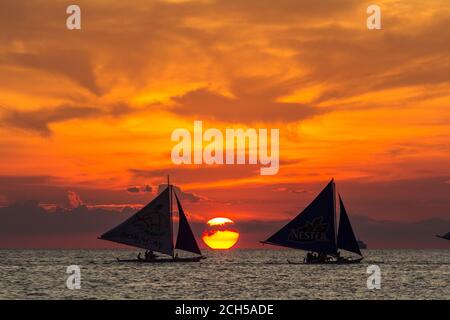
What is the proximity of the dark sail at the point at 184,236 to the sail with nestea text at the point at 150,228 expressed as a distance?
228cm

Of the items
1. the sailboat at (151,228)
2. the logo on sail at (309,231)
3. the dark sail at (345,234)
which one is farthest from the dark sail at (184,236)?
the dark sail at (345,234)

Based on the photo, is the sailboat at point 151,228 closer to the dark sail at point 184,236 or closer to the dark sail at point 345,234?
the dark sail at point 184,236

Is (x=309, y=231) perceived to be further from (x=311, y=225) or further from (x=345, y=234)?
(x=345, y=234)

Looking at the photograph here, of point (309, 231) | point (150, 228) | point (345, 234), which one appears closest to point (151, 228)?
point (150, 228)

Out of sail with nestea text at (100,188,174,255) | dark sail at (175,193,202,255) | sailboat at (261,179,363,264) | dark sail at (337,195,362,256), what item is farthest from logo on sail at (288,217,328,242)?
sail with nestea text at (100,188,174,255)

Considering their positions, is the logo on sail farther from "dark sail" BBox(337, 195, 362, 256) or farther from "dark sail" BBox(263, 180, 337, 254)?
"dark sail" BBox(337, 195, 362, 256)

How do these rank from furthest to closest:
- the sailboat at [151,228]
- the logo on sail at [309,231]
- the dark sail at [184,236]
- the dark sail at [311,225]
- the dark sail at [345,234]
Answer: the dark sail at [184,236] < the sailboat at [151,228] < the dark sail at [345,234] < the logo on sail at [309,231] < the dark sail at [311,225]

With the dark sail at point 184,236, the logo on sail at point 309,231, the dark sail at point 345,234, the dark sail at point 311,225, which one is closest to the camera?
the dark sail at point 311,225

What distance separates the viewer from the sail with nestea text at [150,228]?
357 feet
